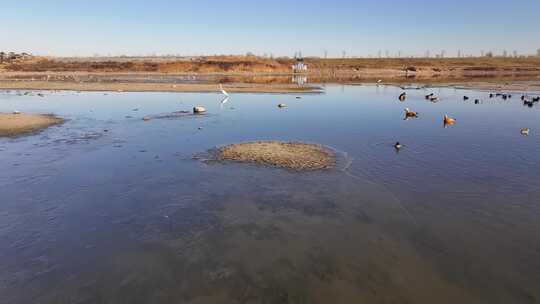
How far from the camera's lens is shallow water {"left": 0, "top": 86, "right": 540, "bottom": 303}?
22.8 feet

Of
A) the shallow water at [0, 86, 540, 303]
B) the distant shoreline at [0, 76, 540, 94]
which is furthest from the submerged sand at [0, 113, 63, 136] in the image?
the distant shoreline at [0, 76, 540, 94]

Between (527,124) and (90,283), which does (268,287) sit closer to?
(90,283)

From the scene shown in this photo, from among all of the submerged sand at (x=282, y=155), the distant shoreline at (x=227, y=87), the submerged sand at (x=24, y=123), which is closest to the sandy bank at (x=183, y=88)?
the distant shoreline at (x=227, y=87)

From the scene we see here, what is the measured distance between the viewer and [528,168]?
1406 centimetres

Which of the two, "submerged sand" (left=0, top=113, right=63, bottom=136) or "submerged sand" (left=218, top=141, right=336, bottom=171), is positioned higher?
"submerged sand" (left=0, top=113, right=63, bottom=136)

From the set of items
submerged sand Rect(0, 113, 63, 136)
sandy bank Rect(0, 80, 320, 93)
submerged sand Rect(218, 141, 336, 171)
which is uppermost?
sandy bank Rect(0, 80, 320, 93)

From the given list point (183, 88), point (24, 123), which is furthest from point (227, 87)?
point (24, 123)

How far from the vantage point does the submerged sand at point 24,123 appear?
68.8 ft

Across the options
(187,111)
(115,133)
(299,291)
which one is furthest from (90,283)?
(187,111)

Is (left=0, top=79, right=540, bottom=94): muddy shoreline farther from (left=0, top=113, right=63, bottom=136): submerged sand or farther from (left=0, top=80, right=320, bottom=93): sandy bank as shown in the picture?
(left=0, top=113, right=63, bottom=136): submerged sand

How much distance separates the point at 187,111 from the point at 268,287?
24.5m

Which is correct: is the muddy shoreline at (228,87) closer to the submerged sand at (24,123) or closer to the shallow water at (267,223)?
the submerged sand at (24,123)

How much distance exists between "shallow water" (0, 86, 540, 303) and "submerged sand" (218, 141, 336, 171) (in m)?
Answer: 0.72

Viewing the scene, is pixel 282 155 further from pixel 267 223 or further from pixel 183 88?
pixel 183 88
